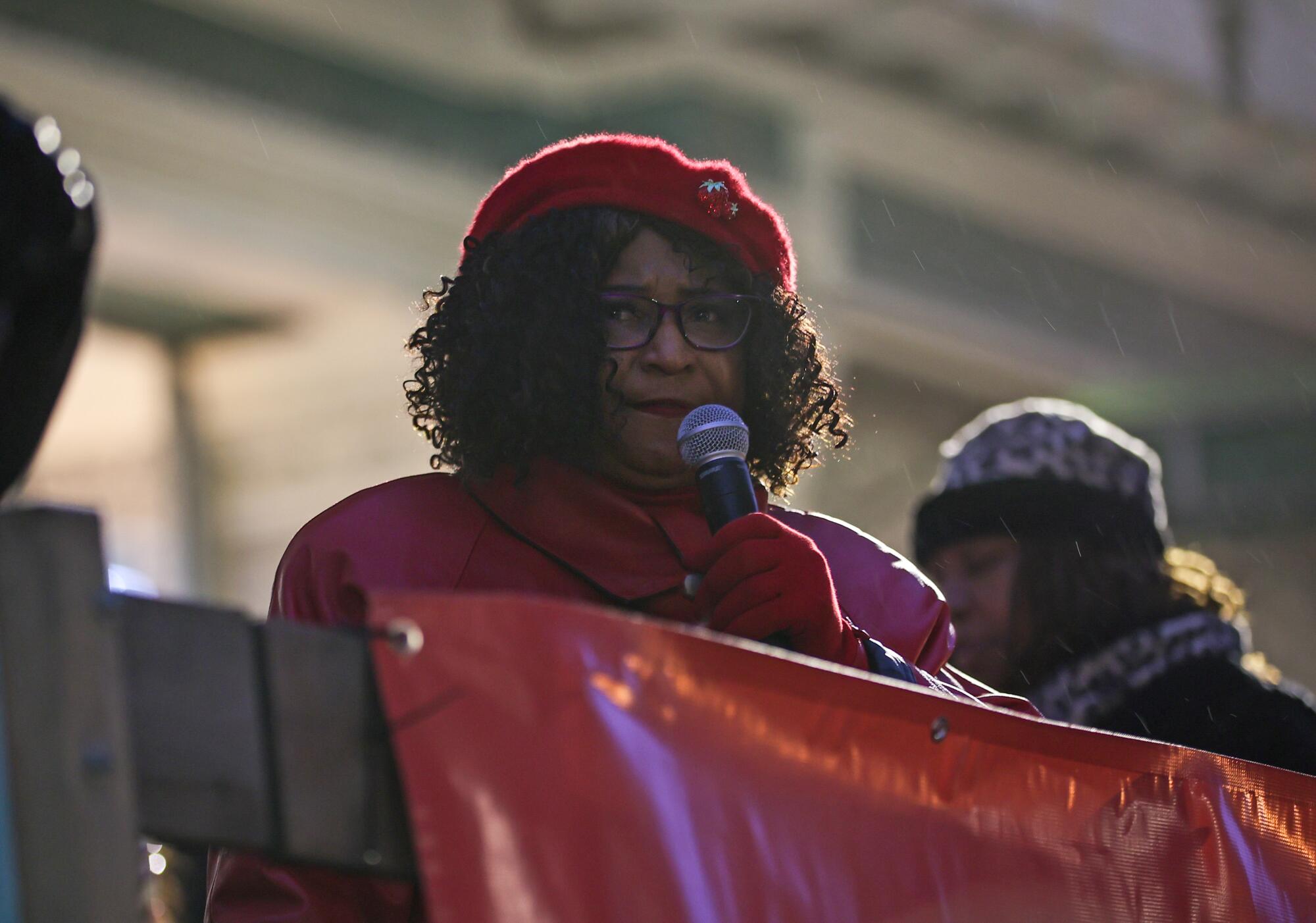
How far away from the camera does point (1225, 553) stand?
9875 millimetres

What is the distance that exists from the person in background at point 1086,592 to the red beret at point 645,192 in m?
1.19

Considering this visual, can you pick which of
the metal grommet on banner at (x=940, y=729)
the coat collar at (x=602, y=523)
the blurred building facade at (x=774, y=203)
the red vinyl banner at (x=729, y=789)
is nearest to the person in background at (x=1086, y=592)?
the red vinyl banner at (x=729, y=789)

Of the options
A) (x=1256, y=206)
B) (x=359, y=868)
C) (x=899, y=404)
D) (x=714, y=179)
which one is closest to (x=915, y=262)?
Result: (x=899, y=404)

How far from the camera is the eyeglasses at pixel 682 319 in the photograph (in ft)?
7.96

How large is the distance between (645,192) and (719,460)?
0.47 m

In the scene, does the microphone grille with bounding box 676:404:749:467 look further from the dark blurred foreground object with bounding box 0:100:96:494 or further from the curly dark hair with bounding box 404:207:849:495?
the dark blurred foreground object with bounding box 0:100:96:494

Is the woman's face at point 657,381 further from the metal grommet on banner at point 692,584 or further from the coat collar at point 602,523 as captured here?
the metal grommet on banner at point 692,584

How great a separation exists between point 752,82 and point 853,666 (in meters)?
9.45

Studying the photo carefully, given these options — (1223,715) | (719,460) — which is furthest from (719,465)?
(1223,715)

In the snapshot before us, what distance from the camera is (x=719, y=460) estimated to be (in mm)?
2158

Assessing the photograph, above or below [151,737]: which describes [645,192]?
above

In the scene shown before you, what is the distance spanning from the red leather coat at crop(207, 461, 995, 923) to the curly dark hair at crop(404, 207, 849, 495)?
61mm

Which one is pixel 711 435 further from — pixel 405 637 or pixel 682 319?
pixel 405 637

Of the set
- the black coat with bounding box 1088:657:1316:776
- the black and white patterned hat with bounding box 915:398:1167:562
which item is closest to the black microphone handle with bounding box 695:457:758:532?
the black coat with bounding box 1088:657:1316:776
